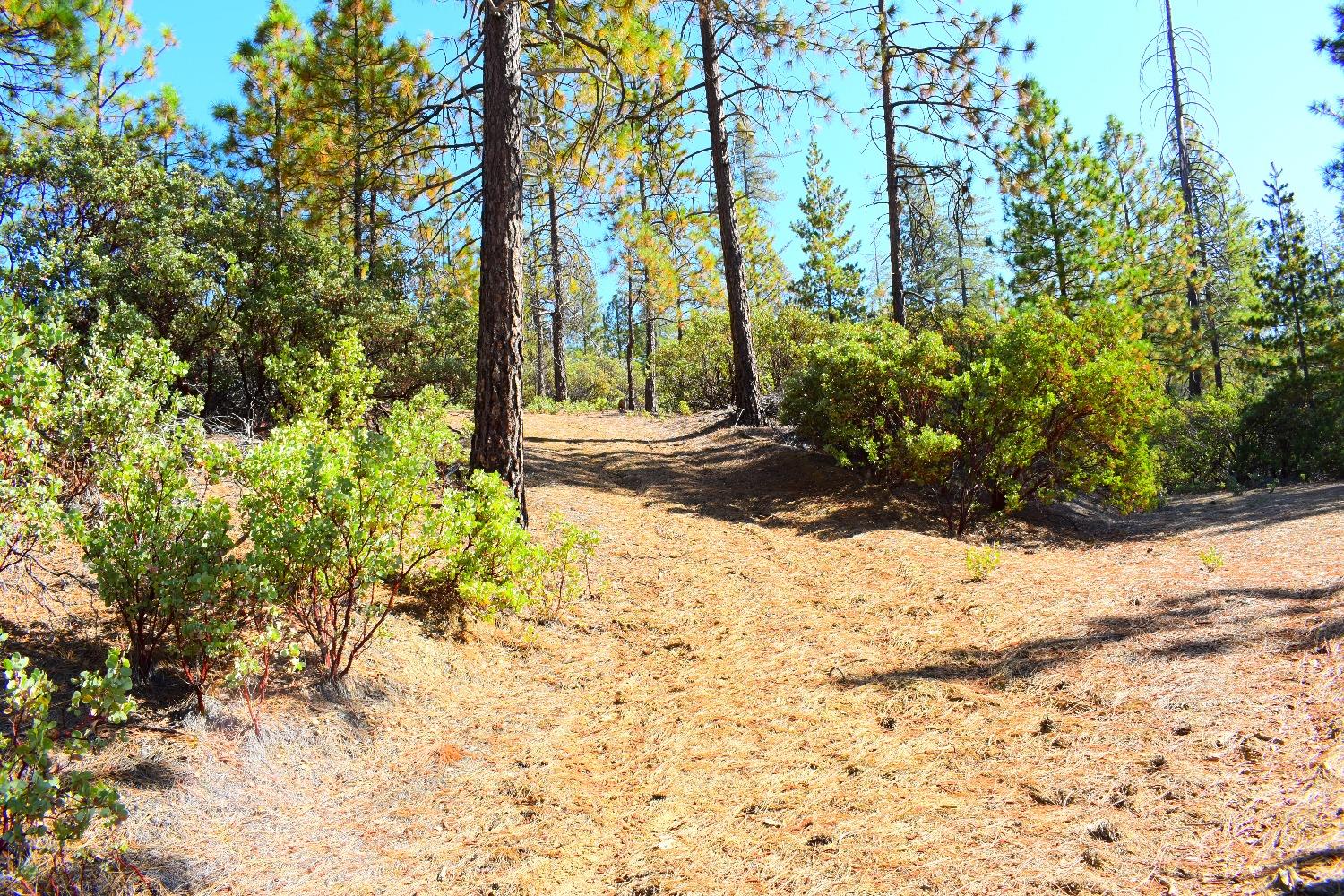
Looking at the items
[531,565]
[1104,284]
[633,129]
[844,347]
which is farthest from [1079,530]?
[1104,284]

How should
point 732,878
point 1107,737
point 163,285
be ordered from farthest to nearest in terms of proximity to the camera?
point 163,285, point 1107,737, point 732,878

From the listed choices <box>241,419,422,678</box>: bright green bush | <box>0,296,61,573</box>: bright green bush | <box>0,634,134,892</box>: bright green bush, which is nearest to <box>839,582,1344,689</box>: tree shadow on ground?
<box>241,419,422,678</box>: bright green bush

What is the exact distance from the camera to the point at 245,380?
24.1 ft

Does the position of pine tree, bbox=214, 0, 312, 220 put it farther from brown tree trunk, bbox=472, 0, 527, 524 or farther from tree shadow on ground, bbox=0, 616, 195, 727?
tree shadow on ground, bbox=0, 616, 195, 727

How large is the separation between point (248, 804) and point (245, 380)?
6.04 meters

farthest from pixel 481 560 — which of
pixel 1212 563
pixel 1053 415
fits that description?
pixel 1053 415

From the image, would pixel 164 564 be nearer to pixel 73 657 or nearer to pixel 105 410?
pixel 73 657

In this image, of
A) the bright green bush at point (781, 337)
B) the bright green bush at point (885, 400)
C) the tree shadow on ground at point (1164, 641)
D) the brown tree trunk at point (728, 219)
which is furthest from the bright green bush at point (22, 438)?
the bright green bush at point (781, 337)

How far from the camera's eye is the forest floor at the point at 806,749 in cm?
212

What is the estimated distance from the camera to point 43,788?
5.65 feet

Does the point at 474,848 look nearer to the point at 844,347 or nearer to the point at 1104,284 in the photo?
the point at 844,347

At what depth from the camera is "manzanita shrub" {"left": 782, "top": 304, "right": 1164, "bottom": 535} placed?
21.8ft

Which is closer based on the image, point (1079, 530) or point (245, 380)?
point (245, 380)

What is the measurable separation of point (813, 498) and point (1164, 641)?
430cm
